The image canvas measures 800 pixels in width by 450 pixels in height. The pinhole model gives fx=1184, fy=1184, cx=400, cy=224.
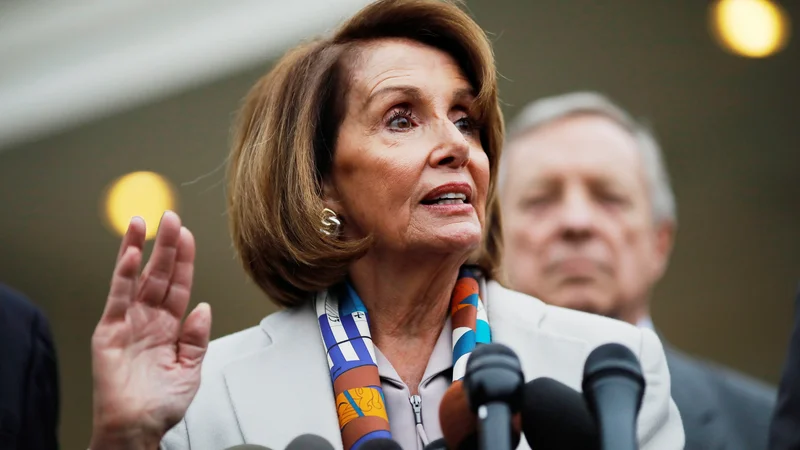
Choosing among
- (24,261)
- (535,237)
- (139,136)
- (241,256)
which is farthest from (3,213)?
(241,256)

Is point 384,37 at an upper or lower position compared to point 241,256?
upper

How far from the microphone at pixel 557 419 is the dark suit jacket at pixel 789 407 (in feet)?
1.04

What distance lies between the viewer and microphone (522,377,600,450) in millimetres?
1991

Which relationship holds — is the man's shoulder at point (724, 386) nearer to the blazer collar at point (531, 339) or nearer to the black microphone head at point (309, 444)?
the blazer collar at point (531, 339)

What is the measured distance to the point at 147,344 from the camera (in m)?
2.44

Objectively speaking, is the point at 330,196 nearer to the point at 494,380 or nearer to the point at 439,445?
the point at 439,445

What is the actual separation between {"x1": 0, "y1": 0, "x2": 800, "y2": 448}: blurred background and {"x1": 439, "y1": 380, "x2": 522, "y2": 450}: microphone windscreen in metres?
4.64

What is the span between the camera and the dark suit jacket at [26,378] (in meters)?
2.47

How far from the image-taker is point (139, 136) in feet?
25.6

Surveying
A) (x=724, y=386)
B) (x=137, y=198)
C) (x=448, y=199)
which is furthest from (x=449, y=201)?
(x=137, y=198)

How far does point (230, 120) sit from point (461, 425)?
6.12 m

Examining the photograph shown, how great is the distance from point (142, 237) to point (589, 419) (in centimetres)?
96

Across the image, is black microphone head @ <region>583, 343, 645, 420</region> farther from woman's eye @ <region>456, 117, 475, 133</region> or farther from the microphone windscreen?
woman's eye @ <region>456, 117, 475, 133</region>

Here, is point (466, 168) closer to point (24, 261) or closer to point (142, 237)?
point (142, 237)
